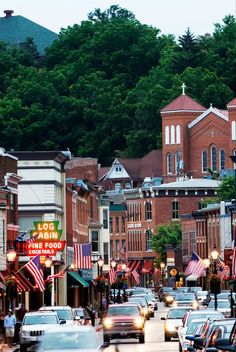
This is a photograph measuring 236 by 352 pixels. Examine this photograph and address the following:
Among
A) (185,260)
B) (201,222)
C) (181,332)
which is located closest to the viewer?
(181,332)

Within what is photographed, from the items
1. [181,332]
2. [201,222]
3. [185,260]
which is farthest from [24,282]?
[185,260]

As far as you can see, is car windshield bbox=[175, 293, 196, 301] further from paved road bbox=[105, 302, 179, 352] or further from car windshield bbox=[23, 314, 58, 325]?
car windshield bbox=[23, 314, 58, 325]

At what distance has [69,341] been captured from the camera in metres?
34.8

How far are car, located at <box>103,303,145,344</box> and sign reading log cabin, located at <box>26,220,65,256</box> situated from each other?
16639 mm

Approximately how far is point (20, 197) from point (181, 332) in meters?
50.7

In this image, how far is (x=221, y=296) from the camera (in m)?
92.5

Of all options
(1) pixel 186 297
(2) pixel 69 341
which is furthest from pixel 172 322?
(2) pixel 69 341

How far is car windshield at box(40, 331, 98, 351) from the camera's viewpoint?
113ft

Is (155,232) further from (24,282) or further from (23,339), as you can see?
(23,339)

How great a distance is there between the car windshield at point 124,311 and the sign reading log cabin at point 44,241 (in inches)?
643

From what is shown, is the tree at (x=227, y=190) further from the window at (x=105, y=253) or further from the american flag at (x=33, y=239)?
the american flag at (x=33, y=239)

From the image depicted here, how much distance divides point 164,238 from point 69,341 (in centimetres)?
15633

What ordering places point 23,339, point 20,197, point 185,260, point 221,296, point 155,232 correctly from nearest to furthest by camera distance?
1. point 23,339
2. point 221,296
3. point 20,197
4. point 185,260
5. point 155,232

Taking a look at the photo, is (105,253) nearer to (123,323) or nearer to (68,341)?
(123,323)
